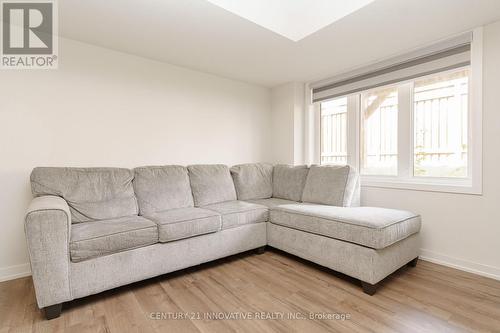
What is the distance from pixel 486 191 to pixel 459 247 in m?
0.57

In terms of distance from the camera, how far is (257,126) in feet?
12.9

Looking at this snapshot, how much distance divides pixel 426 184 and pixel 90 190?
3.22 m

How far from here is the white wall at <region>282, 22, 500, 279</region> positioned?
210cm

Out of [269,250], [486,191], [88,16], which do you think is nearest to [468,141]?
[486,191]

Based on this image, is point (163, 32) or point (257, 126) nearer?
point (163, 32)

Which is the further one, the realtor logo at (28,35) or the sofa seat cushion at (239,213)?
the sofa seat cushion at (239,213)

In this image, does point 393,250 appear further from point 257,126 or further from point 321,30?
point 257,126

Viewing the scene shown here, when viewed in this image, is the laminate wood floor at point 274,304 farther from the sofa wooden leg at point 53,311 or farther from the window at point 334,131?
the window at point 334,131

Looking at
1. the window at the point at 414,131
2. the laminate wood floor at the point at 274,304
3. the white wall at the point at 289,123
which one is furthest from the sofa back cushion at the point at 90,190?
the window at the point at 414,131

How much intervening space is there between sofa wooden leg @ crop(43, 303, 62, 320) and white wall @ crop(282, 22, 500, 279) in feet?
10.3

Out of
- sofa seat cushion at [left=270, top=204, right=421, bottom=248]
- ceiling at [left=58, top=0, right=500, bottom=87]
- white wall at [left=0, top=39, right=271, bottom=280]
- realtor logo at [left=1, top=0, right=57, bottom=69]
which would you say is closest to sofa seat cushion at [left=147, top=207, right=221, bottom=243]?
sofa seat cushion at [left=270, top=204, right=421, bottom=248]

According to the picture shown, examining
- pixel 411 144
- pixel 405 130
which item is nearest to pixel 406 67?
pixel 405 130

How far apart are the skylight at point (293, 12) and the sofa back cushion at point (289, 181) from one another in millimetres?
1559

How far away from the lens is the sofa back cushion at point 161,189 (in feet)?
8.02
